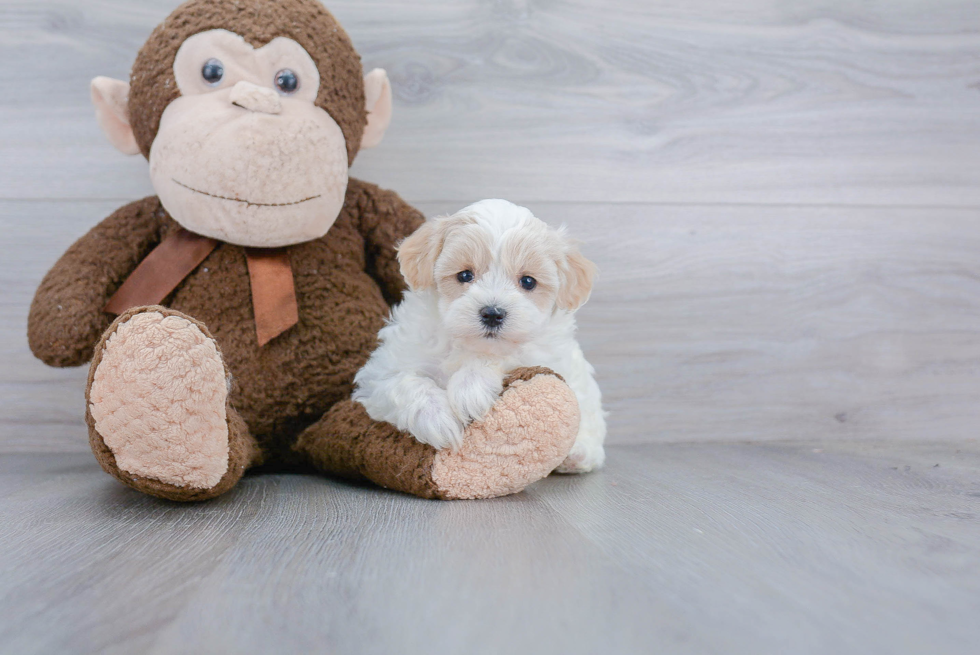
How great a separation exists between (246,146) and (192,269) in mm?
220

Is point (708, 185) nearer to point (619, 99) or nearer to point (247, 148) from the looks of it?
point (619, 99)

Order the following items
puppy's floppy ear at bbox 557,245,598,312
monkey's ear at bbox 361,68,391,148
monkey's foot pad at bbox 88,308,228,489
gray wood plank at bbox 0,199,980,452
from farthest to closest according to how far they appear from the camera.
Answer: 1. gray wood plank at bbox 0,199,980,452
2. monkey's ear at bbox 361,68,391,148
3. puppy's floppy ear at bbox 557,245,598,312
4. monkey's foot pad at bbox 88,308,228,489

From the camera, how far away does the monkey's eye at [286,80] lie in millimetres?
1006

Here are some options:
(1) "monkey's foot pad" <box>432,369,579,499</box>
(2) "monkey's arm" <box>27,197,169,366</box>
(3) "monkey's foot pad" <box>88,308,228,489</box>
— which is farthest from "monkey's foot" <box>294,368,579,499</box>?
(2) "monkey's arm" <box>27,197,169,366</box>

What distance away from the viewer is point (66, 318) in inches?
39.3

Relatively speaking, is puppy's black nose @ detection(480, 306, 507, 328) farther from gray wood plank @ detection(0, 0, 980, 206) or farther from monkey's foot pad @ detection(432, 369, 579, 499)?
gray wood plank @ detection(0, 0, 980, 206)

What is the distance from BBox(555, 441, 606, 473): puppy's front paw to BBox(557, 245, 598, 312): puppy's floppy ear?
0.71 ft

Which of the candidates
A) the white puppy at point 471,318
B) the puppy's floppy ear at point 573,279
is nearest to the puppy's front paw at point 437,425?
the white puppy at point 471,318

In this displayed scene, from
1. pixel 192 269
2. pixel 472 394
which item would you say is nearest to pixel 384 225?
pixel 192 269

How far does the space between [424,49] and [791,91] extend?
2.35 feet

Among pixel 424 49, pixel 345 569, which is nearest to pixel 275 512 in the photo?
pixel 345 569

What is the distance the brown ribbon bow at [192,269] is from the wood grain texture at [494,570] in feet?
0.76

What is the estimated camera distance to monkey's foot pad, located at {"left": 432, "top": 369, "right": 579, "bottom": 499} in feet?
2.83

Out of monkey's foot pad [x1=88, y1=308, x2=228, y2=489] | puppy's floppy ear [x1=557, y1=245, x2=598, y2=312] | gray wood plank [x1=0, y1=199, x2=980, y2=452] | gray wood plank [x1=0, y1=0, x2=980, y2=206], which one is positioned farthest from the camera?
gray wood plank [x1=0, y1=199, x2=980, y2=452]
